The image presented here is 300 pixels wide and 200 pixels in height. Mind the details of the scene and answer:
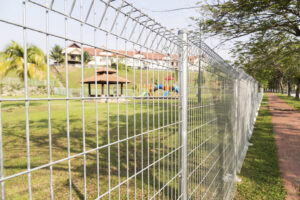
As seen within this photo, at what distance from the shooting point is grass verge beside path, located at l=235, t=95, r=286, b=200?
12.7 ft

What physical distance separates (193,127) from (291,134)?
844cm

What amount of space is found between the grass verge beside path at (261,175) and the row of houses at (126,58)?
324cm

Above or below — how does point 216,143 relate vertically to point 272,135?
above

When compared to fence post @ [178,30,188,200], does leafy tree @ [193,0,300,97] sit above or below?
above

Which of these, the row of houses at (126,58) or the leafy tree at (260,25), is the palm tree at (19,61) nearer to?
the row of houses at (126,58)

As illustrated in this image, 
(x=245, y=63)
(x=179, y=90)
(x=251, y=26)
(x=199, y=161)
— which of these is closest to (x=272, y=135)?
(x=245, y=63)

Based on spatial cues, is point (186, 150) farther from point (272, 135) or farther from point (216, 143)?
point (272, 135)

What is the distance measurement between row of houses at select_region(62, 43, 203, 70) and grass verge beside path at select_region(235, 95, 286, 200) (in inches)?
127

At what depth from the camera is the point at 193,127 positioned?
2.06 meters

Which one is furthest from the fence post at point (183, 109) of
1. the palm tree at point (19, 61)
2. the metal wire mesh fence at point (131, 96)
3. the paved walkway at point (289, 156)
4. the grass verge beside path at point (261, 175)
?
the paved walkway at point (289, 156)

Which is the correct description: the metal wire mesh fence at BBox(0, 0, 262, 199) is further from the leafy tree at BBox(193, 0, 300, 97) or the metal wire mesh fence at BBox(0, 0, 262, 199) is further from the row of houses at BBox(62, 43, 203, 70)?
the leafy tree at BBox(193, 0, 300, 97)

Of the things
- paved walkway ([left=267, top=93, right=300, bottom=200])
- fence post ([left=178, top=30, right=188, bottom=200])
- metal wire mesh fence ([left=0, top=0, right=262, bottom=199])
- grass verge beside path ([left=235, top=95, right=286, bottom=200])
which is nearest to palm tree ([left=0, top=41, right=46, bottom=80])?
metal wire mesh fence ([left=0, top=0, right=262, bottom=199])

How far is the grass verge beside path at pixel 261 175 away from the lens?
387cm

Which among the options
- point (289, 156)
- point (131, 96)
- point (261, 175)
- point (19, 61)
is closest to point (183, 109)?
point (131, 96)
